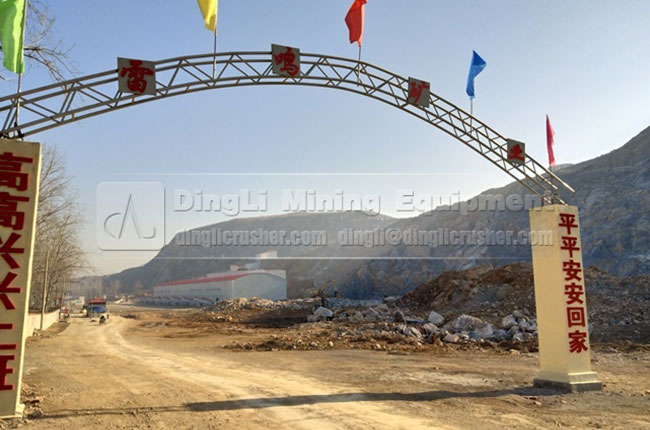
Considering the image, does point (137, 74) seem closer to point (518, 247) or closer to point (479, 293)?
point (479, 293)

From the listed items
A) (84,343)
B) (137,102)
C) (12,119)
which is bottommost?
(84,343)

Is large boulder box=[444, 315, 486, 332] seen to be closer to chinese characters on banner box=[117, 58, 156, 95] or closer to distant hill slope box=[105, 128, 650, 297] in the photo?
chinese characters on banner box=[117, 58, 156, 95]

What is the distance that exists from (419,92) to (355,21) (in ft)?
7.86

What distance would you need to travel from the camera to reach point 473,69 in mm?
12930

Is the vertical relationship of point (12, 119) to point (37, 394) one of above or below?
above

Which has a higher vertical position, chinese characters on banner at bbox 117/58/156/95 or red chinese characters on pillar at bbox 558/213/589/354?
chinese characters on banner at bbox 117/58/156/95

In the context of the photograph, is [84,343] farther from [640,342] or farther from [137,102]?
[640,342]

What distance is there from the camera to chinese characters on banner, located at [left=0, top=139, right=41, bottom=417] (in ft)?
24.1

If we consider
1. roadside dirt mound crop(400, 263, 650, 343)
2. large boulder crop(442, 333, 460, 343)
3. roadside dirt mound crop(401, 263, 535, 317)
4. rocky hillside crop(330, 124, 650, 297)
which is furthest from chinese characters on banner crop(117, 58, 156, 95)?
rocky hillside crop(330, 124, 650, 297)

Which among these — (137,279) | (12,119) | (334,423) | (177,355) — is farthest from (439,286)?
(137,279)

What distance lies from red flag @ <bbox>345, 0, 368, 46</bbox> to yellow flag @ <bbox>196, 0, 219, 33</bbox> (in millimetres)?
3289

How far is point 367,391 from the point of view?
35.7 feet

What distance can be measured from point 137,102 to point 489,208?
72074 mm

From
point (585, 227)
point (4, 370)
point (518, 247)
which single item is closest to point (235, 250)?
point (518, 247)
